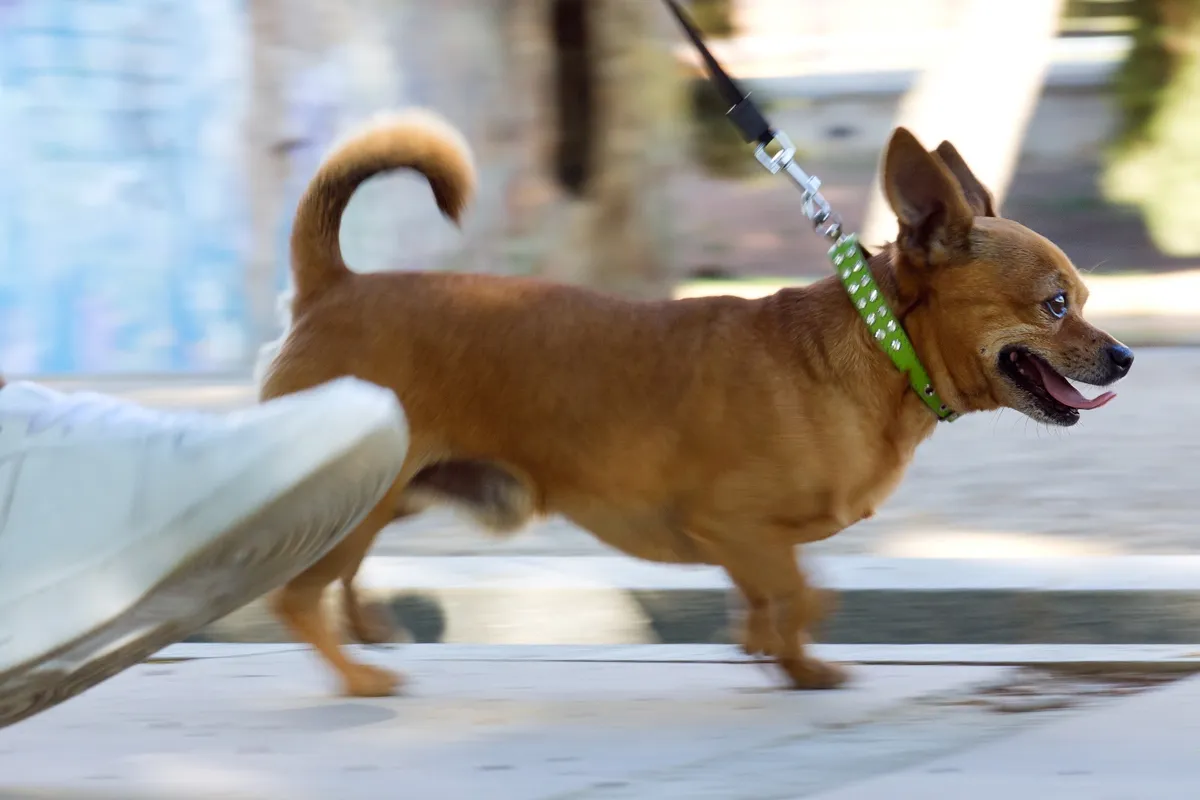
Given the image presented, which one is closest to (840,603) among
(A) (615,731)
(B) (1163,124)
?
(A) (615,731)

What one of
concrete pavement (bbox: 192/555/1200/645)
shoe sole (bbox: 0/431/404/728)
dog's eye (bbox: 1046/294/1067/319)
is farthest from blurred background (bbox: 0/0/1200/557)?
shoe sole (bbox: 0/431/404/728)

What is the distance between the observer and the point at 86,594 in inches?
108

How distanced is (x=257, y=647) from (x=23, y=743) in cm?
94

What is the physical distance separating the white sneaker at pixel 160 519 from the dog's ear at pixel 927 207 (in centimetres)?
135

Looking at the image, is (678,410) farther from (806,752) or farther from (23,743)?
(23,743)

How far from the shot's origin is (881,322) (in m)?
3.67

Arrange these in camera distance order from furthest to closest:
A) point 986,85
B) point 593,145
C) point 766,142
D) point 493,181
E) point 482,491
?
point 986,85
point 493,181
point 593,145
point 766,142
point 482,491

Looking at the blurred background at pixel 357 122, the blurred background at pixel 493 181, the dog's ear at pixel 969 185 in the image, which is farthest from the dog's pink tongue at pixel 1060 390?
the blurred background at pixel 357 122

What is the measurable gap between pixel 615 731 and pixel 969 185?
1595mm

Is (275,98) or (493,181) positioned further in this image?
(275,98)

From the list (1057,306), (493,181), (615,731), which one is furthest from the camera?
(493,181)

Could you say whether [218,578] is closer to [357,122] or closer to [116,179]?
[357,122]

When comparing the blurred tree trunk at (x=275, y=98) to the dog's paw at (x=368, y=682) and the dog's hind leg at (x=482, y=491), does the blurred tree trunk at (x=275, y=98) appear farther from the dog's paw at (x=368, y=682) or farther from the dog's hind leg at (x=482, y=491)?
the dog's paw at (x=368, y=682)

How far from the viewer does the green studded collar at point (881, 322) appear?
12.0 ft
